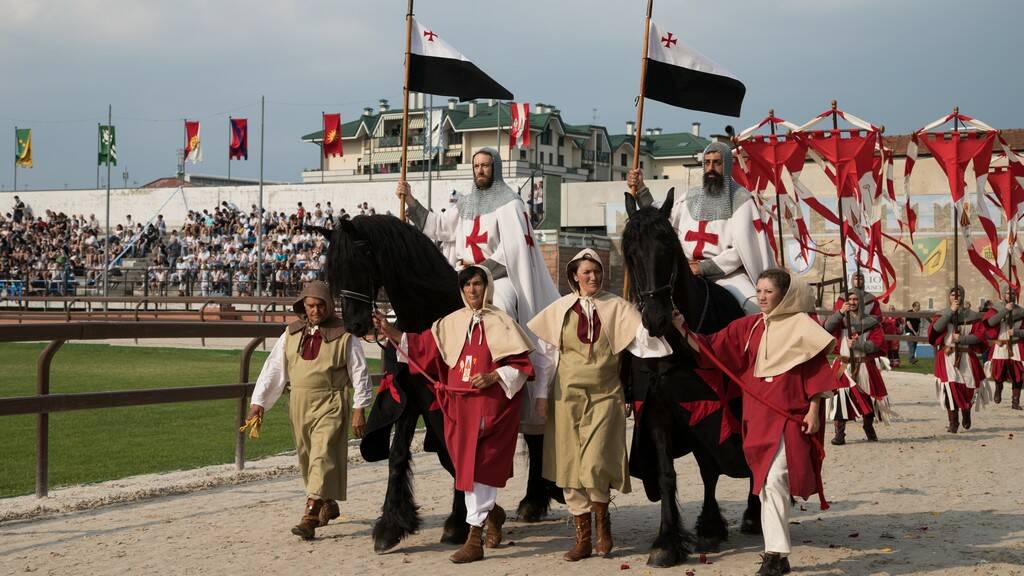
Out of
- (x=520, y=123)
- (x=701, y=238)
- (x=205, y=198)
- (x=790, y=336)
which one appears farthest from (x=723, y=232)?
(x=205, y=198)

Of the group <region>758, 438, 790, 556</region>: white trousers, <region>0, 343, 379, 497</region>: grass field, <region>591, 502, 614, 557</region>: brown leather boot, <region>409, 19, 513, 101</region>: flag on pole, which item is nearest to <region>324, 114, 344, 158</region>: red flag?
<region>0, 343, 379, 497</region>: grass field

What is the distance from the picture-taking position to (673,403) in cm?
694

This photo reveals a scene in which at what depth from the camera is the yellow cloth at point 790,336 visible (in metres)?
6.53

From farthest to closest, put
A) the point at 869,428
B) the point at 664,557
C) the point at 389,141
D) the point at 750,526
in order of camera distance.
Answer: the point at 389,141 < the point at 869,428 < the point at 750,526 < the point at 664,557

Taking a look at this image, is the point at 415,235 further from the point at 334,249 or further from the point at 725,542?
the point at 725,542

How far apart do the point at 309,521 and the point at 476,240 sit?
2.33 m

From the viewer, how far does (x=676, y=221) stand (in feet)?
28.3

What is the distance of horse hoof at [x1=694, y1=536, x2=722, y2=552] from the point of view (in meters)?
7.08

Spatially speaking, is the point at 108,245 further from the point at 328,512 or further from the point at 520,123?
the point at 328,512

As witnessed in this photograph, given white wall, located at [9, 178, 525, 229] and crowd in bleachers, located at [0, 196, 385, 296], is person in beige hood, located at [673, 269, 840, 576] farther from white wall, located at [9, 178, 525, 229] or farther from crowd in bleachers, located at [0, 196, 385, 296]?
white wall, located at [9, 178, 525, 229]

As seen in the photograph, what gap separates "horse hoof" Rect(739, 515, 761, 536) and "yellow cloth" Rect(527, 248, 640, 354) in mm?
1747

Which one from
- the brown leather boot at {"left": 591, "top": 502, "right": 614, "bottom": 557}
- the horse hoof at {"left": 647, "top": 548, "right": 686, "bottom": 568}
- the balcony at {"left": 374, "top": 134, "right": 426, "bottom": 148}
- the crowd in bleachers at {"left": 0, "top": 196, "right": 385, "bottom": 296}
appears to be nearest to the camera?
the horse hoof at {"left": 647, "top": 548, "right": 686, "bottom": 568}

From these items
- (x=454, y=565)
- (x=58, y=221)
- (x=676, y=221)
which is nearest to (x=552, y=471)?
(x=454, y=565)

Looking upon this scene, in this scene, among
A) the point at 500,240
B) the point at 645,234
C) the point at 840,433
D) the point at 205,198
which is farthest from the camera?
the point at 205,198
